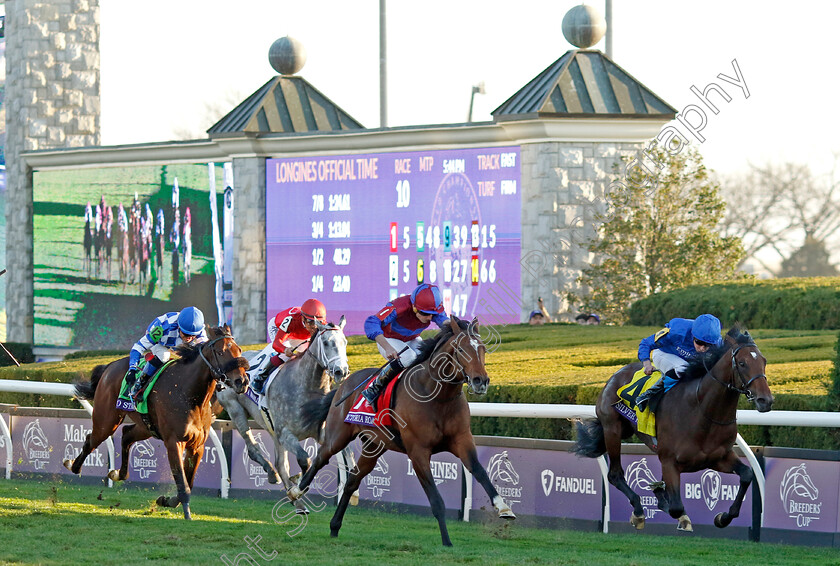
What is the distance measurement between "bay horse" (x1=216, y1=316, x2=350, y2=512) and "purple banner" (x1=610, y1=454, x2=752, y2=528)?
197cm

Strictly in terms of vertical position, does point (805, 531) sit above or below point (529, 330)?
below

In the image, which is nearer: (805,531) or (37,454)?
(805,531)

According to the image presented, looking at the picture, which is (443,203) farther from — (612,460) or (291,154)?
(612,460)

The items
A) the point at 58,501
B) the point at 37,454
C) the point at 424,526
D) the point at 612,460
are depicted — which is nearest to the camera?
the point at 612,460

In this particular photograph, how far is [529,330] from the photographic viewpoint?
46.1 ft

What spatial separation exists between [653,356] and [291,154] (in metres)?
10.5

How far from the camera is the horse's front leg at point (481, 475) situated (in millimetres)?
7145

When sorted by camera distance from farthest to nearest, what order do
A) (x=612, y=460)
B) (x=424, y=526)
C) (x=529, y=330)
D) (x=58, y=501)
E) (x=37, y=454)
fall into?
(x=529, y=330) → (x=37, y=454) → (x=58, y=501) → (x=424, y=526) → (x=612, y=460)

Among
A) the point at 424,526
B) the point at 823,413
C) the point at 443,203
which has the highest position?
the point at 443,203

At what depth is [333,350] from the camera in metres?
8.99

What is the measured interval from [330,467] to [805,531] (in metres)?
3.94

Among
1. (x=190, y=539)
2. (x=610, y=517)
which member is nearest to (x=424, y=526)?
(x=610, y=517)

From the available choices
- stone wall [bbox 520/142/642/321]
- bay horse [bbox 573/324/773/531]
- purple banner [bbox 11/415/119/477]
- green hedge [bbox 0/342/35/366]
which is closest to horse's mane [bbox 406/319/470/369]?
bay horse [bbox 573/324/773/531]

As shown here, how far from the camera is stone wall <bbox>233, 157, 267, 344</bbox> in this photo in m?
18.1
